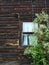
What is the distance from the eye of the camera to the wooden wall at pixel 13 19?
14.2m

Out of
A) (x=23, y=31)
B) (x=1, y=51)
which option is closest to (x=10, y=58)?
(x=1, y=51)

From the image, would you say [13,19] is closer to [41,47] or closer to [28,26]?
[28,26]

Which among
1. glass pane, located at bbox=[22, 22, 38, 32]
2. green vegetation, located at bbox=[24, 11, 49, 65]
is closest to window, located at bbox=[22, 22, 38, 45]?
glass pane, located at bbox=[22, 22, 38, 32]

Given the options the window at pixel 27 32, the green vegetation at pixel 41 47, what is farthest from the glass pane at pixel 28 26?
the green vegetation at pixel 41 47

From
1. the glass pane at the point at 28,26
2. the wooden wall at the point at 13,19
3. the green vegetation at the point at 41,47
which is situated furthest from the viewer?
the glass pane at the point at 28,26

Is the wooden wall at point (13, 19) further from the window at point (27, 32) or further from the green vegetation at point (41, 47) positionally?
the green vegetation at point (41, 47)

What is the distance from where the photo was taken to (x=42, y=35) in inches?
513

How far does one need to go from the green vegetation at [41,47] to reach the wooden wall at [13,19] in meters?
1.11

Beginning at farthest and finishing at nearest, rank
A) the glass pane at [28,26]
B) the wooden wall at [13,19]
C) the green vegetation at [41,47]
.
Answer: the glass pane at [28,26] → the wooden wall at [13,19] → the green vegetation at [41,47]

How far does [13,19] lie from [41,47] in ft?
7.64

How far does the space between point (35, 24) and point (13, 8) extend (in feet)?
4.52

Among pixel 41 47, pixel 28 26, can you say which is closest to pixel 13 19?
pixel 28 26

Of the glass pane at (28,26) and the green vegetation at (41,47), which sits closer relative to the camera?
the green vegetation at (41,47)

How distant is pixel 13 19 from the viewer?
14422 millimetres
